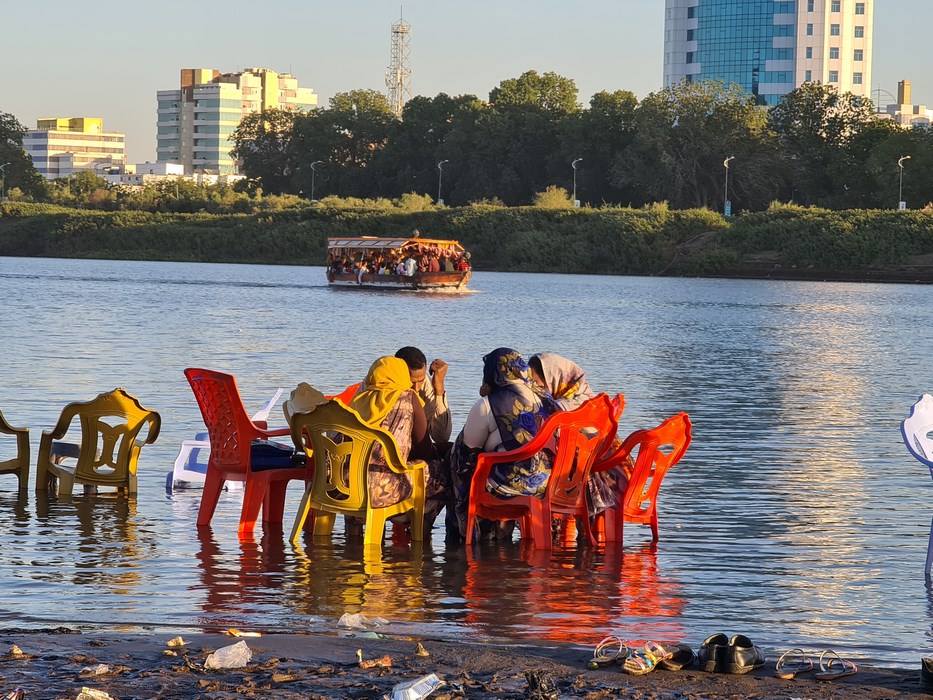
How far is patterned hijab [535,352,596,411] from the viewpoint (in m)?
9.34

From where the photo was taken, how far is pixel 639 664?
6.02 m

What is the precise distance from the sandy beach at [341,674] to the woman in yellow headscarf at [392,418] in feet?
7.41

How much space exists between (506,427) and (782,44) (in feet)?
517

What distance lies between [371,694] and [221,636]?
1124mm

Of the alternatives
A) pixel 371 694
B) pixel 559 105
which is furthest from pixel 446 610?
pixel 559 105

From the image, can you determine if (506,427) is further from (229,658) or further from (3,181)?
(3,181)

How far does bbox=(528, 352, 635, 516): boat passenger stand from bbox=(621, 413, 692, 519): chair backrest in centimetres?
8

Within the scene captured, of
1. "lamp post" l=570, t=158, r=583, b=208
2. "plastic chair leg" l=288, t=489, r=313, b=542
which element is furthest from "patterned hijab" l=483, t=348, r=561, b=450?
"lamp post" l=570, t=158, r=583, b=208

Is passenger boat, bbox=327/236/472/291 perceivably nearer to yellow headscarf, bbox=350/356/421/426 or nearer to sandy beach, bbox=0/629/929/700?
yellow headscarf, bbox=350/356/421/426

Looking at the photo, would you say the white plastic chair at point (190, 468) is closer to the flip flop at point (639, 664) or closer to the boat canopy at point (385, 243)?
the flip flop at point (639, 664)

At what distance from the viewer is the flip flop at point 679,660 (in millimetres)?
6098

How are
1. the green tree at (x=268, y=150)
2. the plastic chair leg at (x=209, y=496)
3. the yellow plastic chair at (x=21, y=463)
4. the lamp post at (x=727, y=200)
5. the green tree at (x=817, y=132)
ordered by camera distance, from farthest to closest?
1. the green tree at (x=268, y=150)
2. the green tree at (x=817, y=132)
3. the lamp post at (x=727, y=200)
4. the yellow plastic chair at (x=21, y=463)
5. the plastic chair leg at (x=209, y=496)

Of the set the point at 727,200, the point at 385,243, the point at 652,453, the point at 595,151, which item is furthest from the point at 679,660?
the point at 595,151

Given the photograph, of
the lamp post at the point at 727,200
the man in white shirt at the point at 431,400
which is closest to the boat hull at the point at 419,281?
the lamp post at the point at 727,200
